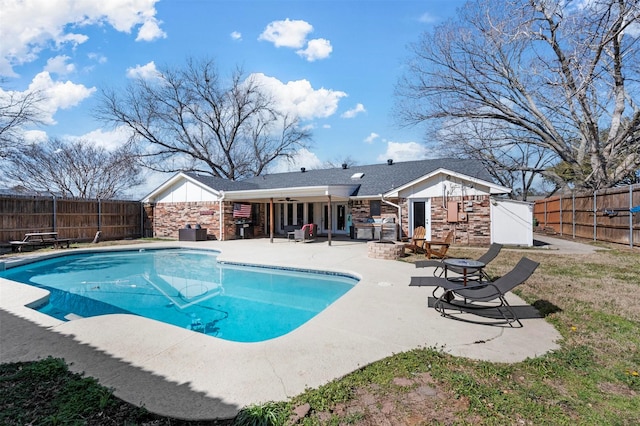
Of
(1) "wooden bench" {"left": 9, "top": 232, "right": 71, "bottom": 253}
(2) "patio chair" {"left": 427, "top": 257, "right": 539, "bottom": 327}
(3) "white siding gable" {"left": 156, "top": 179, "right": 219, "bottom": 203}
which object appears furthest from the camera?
(3) "white siding gable" {"left": 156, "top": 179, "right": 219, "bottom": 203}

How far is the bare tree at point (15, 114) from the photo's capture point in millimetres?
14086

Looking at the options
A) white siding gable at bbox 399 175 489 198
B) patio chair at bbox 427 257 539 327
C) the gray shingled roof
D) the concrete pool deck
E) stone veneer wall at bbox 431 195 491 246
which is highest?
the gray shingled roof

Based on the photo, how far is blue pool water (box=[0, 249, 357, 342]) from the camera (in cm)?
585

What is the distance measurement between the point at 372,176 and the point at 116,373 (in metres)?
17.3

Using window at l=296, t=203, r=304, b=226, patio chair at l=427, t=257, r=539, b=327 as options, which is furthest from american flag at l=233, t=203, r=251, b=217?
patio chair at l=427, t=257, r=539, b=327

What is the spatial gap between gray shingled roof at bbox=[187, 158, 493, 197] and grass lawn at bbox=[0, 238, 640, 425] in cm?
1247

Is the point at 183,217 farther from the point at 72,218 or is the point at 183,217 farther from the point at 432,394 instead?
the point at 432,394

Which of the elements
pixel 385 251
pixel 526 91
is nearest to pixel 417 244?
pixel 385 251

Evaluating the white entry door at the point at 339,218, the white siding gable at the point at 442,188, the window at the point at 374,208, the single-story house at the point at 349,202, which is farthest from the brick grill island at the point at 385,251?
the white entry door at the point at 339,218

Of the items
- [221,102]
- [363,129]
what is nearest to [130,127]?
[221,102]

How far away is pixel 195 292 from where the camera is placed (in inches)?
312

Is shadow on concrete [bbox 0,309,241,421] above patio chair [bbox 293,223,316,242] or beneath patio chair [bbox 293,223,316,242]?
beneath

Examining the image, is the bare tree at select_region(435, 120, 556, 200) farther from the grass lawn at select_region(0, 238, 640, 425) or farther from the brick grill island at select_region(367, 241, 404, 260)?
the grass lawn at select_region(0, 238, 640, 425)

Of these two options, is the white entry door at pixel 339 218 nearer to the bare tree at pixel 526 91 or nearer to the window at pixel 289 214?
the window at pixel 289 214
